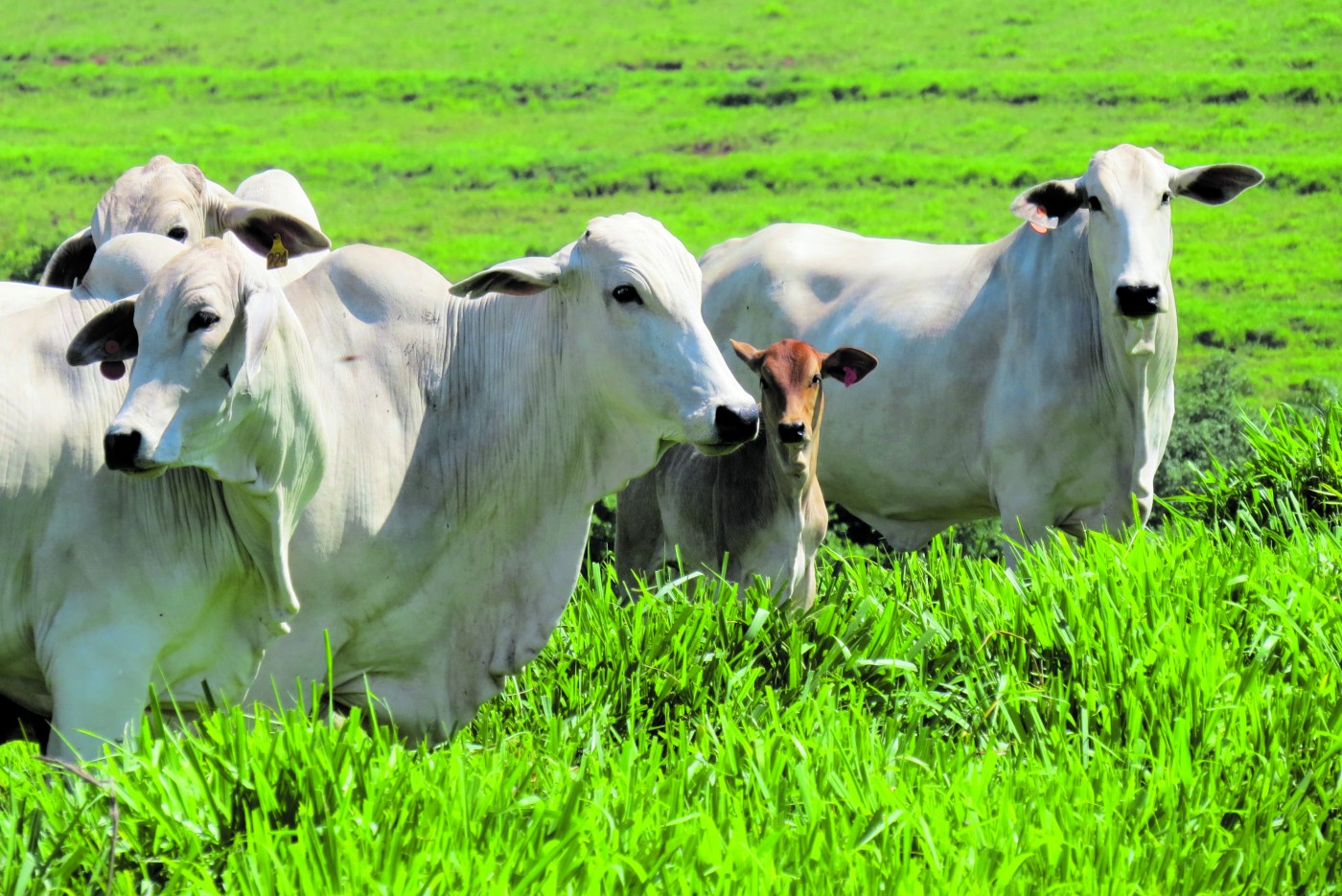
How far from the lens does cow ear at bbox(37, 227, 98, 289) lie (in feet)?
15.7

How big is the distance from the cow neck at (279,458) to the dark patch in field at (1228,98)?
2140 cm

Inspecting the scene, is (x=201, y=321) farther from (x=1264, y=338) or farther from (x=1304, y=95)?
(x=1304, y=95)

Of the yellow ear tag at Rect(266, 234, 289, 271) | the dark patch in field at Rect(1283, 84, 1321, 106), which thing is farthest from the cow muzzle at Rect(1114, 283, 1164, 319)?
the dark patch in field at Rect(1283, 84, 1321, 106)

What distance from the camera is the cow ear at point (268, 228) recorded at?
14.7ft

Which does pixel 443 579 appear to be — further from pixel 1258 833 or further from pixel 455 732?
pixel 1258 833

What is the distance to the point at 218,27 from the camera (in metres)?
28.6

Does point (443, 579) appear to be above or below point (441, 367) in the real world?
below

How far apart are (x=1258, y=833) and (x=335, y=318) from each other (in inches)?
97.9

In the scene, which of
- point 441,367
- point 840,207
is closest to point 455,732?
point 441,367

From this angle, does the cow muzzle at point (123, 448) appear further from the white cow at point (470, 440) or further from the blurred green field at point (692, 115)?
the blurred green field at point (692, 115)

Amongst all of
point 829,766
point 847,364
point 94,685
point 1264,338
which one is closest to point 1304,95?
point 1264,338

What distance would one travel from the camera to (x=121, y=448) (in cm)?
305

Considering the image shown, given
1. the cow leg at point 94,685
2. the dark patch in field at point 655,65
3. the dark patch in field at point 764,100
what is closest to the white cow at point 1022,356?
the cow leg at point 94,685

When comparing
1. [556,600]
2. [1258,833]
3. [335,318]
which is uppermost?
[335,318]
